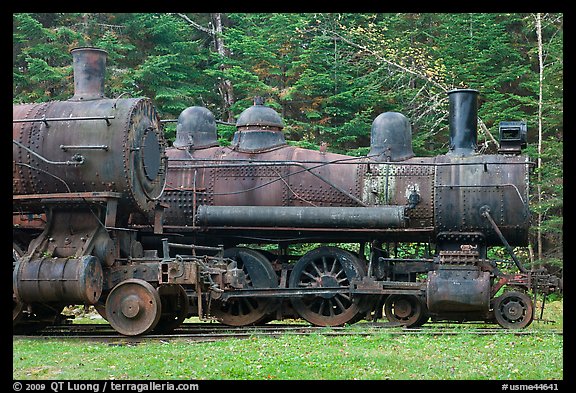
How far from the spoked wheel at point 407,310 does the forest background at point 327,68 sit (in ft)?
29.7

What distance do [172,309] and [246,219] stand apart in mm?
2370

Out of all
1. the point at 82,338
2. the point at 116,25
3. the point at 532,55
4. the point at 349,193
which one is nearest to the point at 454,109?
the point at 349,193

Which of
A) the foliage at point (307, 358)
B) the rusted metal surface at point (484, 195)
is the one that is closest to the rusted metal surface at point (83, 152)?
the foliage at point (307, 358)

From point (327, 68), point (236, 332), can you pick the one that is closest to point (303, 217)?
point (236, 332)

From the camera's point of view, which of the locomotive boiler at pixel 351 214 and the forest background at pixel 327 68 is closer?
the locomotive boiler at pixel 351 214

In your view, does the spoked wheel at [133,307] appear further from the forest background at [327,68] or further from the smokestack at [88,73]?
the forest background at [327,68]

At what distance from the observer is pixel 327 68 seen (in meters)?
27.5

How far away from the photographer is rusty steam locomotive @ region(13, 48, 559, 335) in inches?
496

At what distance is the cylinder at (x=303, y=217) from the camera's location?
14766 mm

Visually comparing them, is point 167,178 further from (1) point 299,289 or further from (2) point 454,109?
(2) point 454,109

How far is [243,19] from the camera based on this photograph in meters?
29.7

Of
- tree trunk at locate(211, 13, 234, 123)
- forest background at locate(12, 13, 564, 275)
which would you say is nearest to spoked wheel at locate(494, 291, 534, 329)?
forest background at locate(12, 13, 564, 275)

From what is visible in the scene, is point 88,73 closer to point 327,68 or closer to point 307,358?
point 307,358

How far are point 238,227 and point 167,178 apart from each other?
66.0 inches
